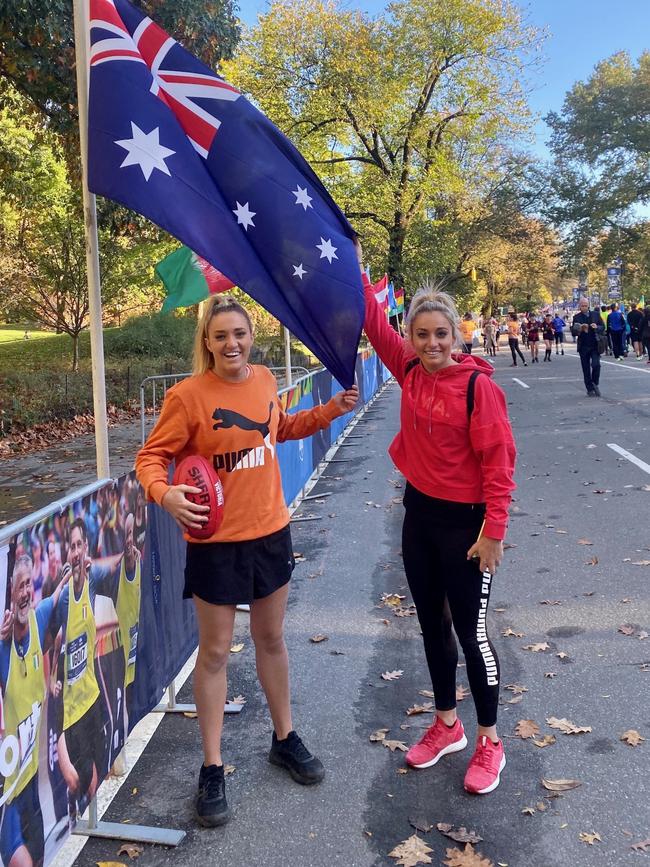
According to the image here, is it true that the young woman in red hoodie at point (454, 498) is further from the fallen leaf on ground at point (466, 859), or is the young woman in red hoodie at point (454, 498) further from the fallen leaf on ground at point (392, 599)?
the fallen leaf on ground at point (392, 599)

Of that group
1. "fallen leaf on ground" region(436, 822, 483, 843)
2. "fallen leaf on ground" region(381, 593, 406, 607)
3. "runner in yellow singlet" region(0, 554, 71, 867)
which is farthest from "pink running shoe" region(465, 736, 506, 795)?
"fallen leaf on ground" region(381, 593, 406, 607)

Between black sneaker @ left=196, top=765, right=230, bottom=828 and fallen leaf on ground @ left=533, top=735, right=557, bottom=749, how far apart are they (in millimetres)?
1492

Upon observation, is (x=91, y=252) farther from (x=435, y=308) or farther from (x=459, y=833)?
(x=459, y=833)

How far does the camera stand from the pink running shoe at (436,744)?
3.54 m

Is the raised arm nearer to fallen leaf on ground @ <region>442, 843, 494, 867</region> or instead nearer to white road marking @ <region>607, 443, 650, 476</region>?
fallen leaf on ground @ <region>442, 843, 494, 867</region>

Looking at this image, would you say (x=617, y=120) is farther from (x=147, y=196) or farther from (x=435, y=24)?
(x=147, y=196)

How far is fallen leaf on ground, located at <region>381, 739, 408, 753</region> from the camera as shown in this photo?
372 cm

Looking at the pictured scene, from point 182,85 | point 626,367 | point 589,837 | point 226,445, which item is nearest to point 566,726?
point 589,837

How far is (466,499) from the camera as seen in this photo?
330cm

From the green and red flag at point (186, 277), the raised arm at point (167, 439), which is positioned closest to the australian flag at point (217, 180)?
the raised arm at point (167, 439)

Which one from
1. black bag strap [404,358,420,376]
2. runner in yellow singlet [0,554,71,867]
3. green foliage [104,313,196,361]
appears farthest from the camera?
green foliage [104,313,196,361]

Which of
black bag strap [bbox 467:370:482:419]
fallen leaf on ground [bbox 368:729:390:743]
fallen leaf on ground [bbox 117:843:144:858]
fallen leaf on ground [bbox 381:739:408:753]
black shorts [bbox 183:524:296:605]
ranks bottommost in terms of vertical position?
fallen leaf on ground [bbox 117:843:144:858]

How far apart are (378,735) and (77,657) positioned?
164 cm

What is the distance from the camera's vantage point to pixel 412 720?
13.1 ft
